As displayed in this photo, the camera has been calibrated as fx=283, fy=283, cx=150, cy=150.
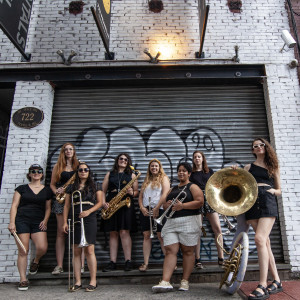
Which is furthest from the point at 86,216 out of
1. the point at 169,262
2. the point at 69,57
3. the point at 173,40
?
the point at 173,40

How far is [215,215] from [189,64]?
330 cm

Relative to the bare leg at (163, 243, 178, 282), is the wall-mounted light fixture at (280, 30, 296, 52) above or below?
above

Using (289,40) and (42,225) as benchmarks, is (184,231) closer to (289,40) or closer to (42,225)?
(42,225)

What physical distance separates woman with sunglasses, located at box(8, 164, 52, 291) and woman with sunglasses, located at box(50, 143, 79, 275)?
193 mm

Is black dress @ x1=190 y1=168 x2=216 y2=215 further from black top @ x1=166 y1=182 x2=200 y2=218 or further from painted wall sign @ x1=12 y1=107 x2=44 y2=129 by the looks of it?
painted wall sign @ x1=12 y1=107 x2=44 y2=129

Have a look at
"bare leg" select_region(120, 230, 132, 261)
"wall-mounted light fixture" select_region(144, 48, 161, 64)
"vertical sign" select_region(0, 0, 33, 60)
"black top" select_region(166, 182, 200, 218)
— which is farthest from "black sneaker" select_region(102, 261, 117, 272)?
"vertical sign" select_region(0, 0, 33, 60)

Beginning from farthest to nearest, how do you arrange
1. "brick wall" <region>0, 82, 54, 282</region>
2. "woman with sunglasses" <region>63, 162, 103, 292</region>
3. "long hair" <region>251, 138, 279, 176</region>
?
"brick wall" <region>0, 82, 54, 282</region> → "woman with sunglasses" <region>63, 162, 103, 292</region> → "long hair" <region>251, 138, 279, 176</region>

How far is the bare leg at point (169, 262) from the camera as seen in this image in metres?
4.02

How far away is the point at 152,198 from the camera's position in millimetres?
5062

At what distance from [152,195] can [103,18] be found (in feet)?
12.2

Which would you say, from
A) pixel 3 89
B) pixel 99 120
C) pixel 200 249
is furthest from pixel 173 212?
pixel 3 89

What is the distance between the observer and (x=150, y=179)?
207 inches

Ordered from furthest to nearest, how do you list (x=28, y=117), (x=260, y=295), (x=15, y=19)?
1. (x=28, y=117)
2. (x=15, y=19)
3. (x=260, y=295)

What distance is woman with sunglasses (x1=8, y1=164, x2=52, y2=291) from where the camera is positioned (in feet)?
15.5
